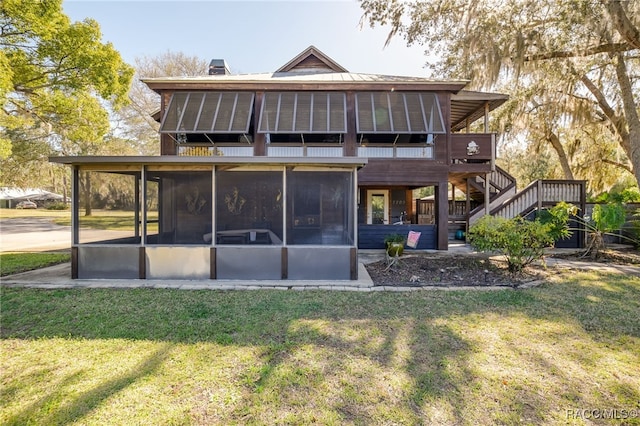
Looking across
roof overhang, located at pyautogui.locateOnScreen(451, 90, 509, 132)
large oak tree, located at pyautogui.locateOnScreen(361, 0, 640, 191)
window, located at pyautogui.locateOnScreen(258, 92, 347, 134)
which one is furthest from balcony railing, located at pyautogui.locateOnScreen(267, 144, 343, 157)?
large oak tree, located at pyautogui.locateOnScreen(361, 0, 640, 191)

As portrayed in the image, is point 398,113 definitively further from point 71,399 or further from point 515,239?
point 71,399

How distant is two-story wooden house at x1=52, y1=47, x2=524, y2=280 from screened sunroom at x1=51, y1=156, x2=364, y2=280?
2 cm

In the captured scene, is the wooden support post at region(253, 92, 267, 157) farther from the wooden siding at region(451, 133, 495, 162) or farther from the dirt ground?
the wooden siding at region(451, 133, 495, 162)

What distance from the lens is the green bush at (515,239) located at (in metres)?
6.48

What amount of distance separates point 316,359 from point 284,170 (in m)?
4.11

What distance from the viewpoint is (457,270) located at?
7.16 m

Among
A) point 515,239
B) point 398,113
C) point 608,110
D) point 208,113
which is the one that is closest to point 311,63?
point 398,113

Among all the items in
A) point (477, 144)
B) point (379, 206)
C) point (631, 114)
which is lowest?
point (379, 206)

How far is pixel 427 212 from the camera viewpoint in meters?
16.0

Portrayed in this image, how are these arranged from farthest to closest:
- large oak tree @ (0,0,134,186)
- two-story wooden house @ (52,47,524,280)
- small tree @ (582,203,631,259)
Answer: small tree @ (582,203,631,259) < large oak tree @ (0,0,134,186) < two-story wooden house @ (52,47,524,280)

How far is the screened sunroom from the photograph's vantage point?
6379mm

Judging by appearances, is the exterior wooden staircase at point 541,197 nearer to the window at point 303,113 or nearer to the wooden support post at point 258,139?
the window at point 303,113

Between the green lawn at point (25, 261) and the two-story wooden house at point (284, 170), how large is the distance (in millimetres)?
2250

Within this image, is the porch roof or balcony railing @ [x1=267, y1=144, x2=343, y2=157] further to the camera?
balcony railing @ [x1=267, y1=144, x2=343, y2=157]
